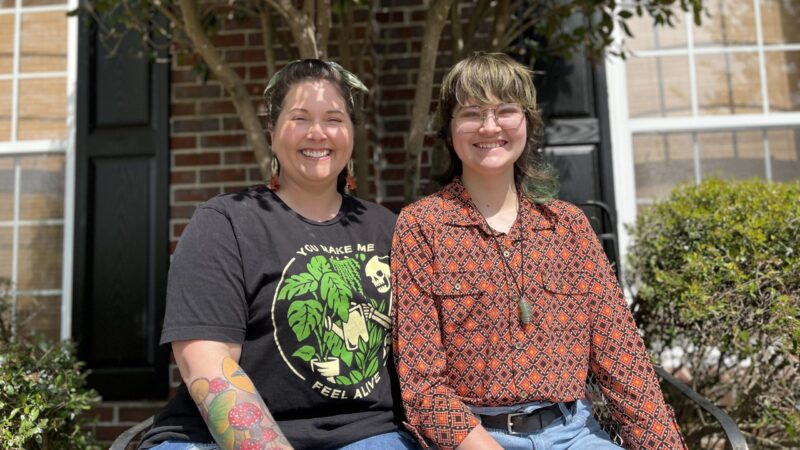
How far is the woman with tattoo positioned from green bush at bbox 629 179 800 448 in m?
1.35

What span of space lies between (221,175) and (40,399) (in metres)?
1.44

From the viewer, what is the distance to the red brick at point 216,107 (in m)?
3.70

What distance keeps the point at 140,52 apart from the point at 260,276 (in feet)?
7.65

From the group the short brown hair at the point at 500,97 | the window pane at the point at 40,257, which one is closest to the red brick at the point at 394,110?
the short brown hair at the point at 500,97

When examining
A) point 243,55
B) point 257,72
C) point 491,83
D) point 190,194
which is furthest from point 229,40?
point 491,83

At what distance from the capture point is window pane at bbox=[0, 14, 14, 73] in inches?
154

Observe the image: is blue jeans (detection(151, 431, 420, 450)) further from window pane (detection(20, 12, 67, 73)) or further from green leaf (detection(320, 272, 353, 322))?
window pane (detection(20, 12, 67, 73))

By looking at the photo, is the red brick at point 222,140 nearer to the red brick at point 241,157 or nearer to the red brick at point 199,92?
the red brick at point 241,157

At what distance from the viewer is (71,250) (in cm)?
370

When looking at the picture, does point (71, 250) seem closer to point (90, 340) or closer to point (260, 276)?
point (90, 340)

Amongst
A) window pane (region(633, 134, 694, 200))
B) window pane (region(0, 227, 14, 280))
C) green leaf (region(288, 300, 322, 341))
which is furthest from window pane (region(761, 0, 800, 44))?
window pane (region(0, 227, 14, 280))

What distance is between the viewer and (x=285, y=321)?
1831 millimetres

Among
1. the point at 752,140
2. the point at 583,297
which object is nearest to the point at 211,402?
the point at 583,297

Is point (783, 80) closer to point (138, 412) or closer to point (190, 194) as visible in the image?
point (190, 194)
